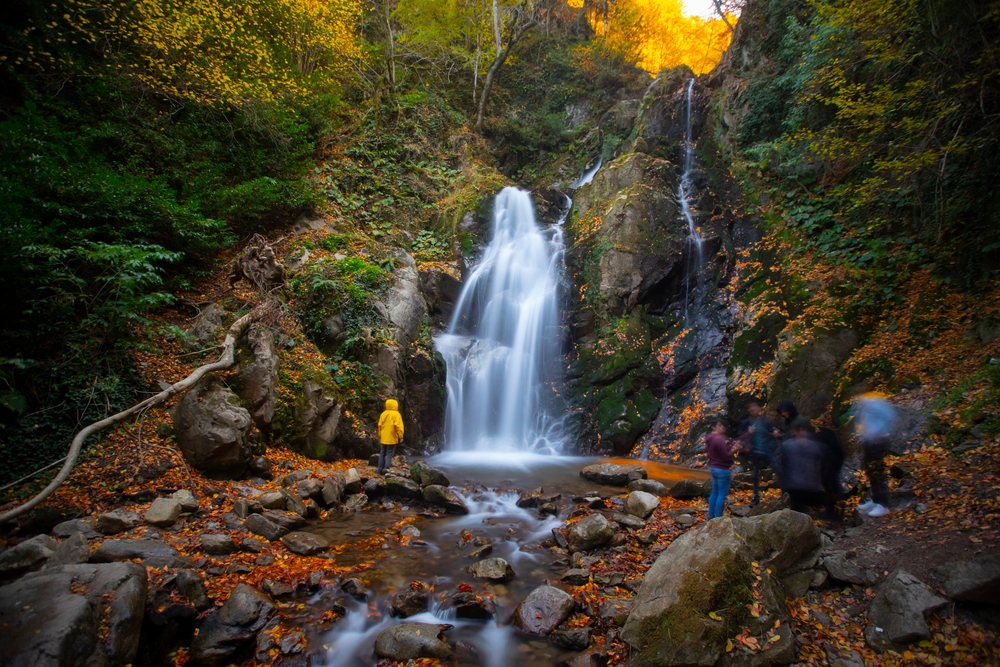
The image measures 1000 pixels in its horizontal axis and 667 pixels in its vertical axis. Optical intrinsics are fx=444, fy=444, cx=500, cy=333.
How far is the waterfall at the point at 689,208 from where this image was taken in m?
14.0


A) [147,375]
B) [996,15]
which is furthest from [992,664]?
[147,375]

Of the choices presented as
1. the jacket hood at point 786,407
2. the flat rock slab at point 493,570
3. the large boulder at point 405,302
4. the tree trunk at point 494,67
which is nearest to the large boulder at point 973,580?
the jacket hood at point 786,407

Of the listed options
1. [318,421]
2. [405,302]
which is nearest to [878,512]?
[318,421]

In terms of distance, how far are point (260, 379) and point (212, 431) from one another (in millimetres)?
1424

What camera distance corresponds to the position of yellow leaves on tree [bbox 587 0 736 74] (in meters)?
24.5

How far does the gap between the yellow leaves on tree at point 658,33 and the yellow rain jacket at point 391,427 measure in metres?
24.1

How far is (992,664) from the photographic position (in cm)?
318

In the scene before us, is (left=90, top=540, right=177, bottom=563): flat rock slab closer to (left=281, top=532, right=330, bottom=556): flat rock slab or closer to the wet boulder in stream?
(left=281, top=532, right=330, bottom=556): flat rock slab

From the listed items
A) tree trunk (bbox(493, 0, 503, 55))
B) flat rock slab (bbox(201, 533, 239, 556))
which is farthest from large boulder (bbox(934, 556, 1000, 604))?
tree trunk (bbox(493, 0, 503, 55))

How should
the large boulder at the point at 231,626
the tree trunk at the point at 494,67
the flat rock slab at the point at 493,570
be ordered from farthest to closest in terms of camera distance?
the tree trunk at the point at 494,67
the flat rock slab at the point at 493,570
the large boulder at the point at 231,626

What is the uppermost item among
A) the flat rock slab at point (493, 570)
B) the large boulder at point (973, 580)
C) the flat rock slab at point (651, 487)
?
the large boulder at point (973, 580)

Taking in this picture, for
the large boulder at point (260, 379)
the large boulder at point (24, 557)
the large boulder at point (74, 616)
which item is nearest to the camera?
the large boulder at point (74, 616)

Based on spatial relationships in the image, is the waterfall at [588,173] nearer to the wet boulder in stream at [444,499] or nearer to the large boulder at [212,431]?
the wet boulder in stream at [444,499]

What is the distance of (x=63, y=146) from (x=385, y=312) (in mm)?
6814
